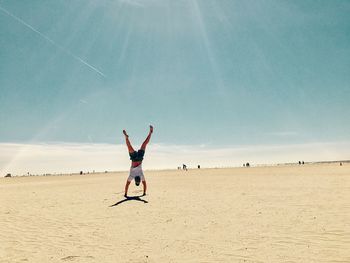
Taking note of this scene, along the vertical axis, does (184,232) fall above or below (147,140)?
below

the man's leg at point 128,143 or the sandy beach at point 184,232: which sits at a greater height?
the man's leg at point 128,143

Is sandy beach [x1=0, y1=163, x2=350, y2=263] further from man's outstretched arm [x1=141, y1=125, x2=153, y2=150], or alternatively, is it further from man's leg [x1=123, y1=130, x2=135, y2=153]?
man's outstretched arm [x1=141, y1=125, x2=153, y2=150]

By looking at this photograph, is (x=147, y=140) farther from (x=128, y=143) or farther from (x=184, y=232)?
(x=184, y=232)

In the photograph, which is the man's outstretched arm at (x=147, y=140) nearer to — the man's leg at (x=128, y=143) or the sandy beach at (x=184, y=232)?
the man's leg at (x=128, y=143)

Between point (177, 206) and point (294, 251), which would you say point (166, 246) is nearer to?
point (294, 251)

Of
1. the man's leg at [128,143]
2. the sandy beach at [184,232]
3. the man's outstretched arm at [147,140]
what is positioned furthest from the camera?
the man's outstretched arm at [147,140]

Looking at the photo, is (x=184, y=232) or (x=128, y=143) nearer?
(x=184, y=232)

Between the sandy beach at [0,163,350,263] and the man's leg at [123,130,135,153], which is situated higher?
the man's leg at [123,130,135,153]

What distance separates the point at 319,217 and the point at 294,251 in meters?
4.46

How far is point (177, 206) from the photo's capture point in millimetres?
16141

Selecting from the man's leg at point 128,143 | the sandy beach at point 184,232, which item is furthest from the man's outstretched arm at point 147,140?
the sandy beach at point 184,232

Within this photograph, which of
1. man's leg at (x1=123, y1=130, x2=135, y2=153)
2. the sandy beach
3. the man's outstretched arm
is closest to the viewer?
the sandy beach

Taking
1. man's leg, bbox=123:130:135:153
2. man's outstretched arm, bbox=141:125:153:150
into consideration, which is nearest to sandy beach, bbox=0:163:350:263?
man's leg, bbox=123:130:135:153

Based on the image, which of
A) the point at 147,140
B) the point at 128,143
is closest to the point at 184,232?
the point at 147,140
